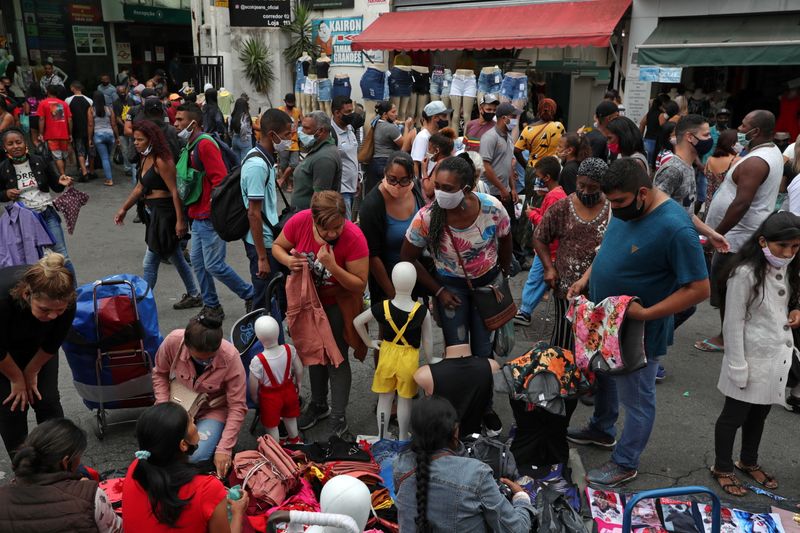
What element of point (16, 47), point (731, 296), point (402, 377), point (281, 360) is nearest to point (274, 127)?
point (281, 360)

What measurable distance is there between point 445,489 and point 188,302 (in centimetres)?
451

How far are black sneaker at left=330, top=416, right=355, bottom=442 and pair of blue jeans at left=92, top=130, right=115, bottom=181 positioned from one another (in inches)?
380

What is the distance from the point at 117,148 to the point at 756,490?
13434mm

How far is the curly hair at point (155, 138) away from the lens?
5.71 meters

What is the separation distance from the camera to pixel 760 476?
3848 mm

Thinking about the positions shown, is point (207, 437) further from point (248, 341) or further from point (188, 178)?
point (188, 178)

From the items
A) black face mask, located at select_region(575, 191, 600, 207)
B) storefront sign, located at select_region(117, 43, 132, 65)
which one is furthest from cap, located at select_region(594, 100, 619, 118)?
storefront sign, located at select_region(117, 43, 132, 65)

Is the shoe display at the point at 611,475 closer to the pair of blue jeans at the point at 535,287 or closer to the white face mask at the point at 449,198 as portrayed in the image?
the white face mask at the point at 449,198

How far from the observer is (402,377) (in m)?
3.92

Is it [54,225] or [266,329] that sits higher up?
[54,225]

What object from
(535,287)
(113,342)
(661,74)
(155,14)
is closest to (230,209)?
(113,342)

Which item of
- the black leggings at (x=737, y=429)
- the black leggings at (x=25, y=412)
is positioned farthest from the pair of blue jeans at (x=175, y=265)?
the black leggings at (x=737, y=429)

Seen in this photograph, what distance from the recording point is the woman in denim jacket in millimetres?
2594

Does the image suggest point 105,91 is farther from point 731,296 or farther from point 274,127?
point 731,296
